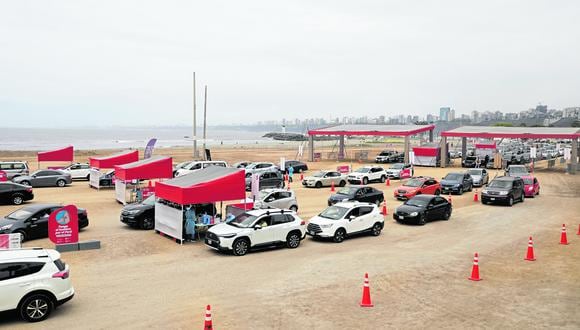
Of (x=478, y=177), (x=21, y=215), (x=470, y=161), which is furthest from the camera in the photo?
(x=470, y=161)

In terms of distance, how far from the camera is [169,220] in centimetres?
1986

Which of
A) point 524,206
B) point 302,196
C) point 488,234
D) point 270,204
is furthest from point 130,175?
point 524,206

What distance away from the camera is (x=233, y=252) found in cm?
1717

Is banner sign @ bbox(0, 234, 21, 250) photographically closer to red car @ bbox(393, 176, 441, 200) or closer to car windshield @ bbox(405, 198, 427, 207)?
car windshield @ bbox(405, 198, 427, 207)

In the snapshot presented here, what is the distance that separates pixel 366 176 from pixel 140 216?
2257cm

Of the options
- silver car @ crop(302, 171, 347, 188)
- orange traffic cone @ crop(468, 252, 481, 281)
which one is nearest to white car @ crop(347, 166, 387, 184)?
silver car @ crop(302, 171, 347, 188)

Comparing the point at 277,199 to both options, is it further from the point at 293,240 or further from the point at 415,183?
the point at 415,183

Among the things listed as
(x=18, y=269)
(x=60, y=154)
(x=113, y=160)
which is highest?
(x=113, y=160)

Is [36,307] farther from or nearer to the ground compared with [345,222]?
nearer to the ground

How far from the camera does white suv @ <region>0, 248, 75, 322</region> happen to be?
34.6 feet

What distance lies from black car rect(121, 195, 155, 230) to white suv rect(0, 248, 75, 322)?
10.1m

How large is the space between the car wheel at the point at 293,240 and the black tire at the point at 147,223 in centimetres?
674

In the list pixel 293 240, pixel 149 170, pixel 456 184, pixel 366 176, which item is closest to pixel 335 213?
pixel 293 240

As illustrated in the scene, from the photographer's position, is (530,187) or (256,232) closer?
(256,232)
